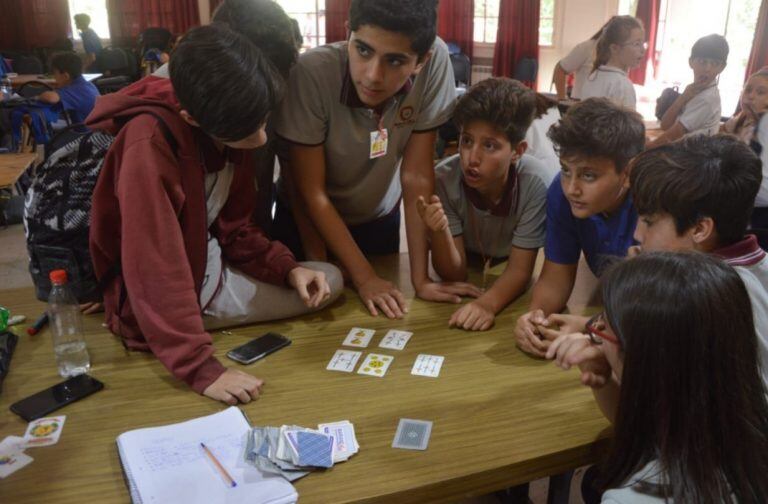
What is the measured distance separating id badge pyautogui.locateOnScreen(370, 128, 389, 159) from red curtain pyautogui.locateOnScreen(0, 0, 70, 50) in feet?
28.1

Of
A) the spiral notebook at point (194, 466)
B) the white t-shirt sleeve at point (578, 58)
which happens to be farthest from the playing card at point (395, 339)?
the white t-shirt sleeve at point (578, 58)

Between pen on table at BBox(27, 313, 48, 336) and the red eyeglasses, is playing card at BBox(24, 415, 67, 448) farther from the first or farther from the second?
the red eyeglasses

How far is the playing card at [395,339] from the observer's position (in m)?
1.65

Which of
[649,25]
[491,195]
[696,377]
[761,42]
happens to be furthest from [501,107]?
[649,25]

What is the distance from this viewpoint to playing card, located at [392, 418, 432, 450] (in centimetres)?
128

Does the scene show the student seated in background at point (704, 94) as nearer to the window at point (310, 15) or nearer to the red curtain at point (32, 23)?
the window at point (310, 15)

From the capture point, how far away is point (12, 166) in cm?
402

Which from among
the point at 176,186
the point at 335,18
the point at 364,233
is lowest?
the point at 364,233

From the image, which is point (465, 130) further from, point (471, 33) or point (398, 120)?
point (471, 33)

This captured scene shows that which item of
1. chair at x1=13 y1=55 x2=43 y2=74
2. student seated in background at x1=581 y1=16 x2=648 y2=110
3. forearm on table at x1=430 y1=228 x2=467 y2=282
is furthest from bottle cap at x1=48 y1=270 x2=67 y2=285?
chair at x1=13 y1=55 x2=43 y2=74

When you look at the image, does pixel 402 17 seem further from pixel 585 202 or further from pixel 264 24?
pixel 585 202

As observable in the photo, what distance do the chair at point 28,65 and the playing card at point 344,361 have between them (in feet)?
27.0

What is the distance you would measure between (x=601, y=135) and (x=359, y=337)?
816 millimetres

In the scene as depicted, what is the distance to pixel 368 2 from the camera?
1.57 m
